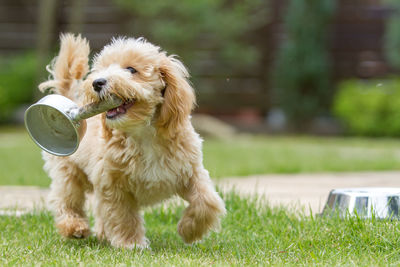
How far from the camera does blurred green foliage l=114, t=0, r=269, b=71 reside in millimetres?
15406

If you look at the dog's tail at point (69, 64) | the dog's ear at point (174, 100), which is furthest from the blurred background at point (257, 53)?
the dog's ear at point (174, 100)

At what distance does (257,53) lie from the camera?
16422 millimetres

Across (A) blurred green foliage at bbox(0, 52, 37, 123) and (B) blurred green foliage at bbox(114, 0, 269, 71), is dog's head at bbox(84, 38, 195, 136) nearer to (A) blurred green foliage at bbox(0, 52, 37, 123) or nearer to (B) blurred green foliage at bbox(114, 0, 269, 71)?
(B) blurred green foliage at bbox(114, 0, 269, 71)

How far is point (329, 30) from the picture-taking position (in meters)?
16.4

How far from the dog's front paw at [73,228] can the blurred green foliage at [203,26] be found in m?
11.1

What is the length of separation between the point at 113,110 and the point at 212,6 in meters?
12.3

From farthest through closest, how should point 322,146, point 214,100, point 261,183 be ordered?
point 214,100
point 322,146
point 261,183

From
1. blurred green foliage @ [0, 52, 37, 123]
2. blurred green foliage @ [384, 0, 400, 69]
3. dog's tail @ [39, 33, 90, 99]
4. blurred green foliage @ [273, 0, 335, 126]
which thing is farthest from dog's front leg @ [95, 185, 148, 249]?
blurred green foliage @ [0, 52, 37, 123]

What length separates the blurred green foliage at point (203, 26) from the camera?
15.4 meters

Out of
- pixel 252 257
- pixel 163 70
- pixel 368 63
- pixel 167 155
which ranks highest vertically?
pixel 368 63

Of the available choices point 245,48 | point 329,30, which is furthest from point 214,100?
point 329,30

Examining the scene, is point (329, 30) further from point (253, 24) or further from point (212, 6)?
point (212, 6)

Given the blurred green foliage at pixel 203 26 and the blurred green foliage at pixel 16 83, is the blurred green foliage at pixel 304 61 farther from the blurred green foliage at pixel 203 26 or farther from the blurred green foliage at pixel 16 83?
the blurred green foliage at pixel 16 83

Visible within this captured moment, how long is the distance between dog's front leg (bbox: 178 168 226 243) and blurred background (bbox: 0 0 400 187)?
1081 cm
